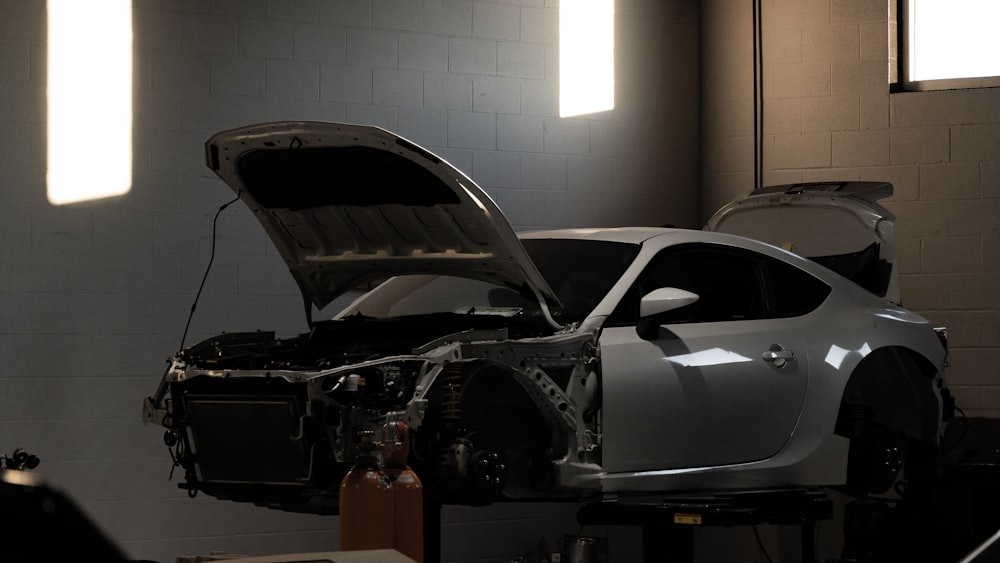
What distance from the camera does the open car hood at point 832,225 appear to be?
604 cm

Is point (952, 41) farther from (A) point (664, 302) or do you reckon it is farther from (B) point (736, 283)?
(A) point (664, 302)

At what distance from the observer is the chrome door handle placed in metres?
5.19

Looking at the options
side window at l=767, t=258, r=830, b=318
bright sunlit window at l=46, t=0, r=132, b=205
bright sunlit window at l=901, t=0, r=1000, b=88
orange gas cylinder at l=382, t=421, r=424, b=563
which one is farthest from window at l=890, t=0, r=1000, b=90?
orange gas cylinder at l=382, t=421, r=424, b=563

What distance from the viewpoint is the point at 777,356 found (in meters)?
5.21

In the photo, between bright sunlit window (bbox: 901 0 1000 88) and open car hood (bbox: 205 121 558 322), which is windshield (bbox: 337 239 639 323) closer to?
open car hood (bbox: 205 121 558 322)

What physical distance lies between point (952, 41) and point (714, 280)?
323 cm

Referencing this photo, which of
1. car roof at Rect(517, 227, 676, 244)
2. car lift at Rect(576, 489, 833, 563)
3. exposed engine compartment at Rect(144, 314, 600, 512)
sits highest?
car roof at Rect(517, 227, 676, 244)

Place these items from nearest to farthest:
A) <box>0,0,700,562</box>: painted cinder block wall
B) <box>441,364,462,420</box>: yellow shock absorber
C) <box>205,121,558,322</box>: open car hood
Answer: <box>205,121,558,322</box>: open car hood < <box>441,364,462,420</box>: yellow shock absorber < <box>0,0,700,562</box>: painted cinder block wall

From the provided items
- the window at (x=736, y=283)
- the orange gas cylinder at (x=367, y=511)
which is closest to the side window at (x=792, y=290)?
the window at (x=736, y=283)

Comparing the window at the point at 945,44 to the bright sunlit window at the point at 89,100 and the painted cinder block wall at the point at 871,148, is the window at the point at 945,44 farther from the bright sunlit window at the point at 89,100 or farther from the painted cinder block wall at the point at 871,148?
the bright sunlit window at the point at 89,100

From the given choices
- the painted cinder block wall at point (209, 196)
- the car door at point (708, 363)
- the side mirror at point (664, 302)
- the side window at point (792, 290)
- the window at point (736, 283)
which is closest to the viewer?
the side mirror at point (664, 302)

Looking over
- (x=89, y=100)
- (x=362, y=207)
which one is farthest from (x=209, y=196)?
(x=362, y=207)

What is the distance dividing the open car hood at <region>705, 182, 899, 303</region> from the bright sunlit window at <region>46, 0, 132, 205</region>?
135 inches

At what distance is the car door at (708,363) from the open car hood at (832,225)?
60 centimetres
